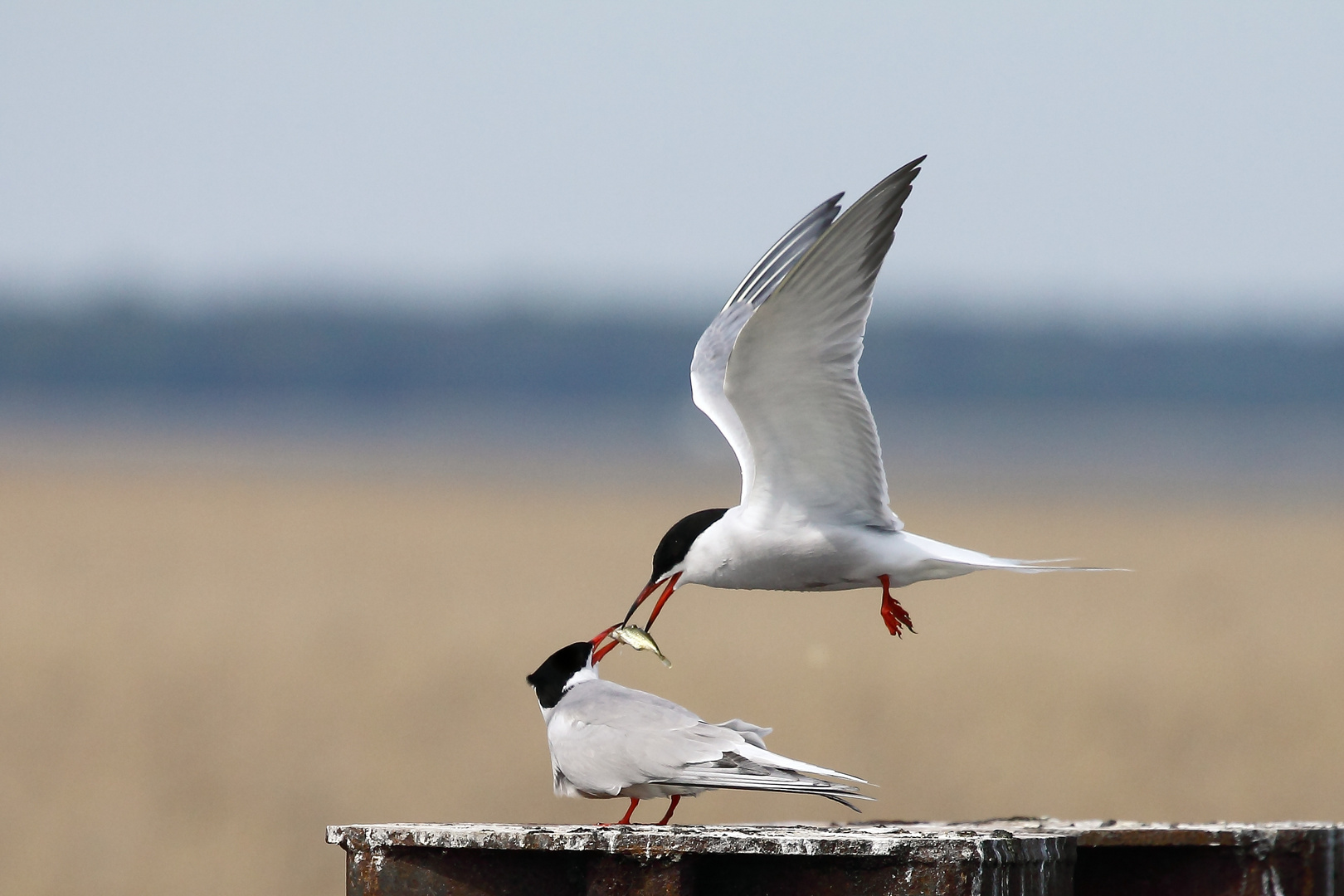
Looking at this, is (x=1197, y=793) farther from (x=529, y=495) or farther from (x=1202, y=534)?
(x=529, y=495)

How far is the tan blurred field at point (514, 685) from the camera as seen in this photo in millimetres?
13680

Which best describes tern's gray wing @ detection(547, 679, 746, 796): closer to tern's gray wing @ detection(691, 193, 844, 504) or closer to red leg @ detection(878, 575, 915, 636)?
red leg @ detection(878, 575, 915, 636)

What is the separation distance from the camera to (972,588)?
29156 millimetres

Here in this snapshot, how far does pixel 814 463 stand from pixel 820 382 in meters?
0.31

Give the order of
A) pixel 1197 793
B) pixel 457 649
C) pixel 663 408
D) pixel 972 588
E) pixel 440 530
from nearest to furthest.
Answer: pixel 1197 793 < pixel 457 649 < pixel 972 588 < pixel 440 530 < pixel 663 408

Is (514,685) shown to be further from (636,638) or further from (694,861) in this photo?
(694,861)

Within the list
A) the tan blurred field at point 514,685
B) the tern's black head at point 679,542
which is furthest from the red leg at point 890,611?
the tan blurred field at point 514,685

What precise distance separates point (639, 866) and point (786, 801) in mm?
7689

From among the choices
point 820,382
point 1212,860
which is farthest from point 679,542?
point 1212,860

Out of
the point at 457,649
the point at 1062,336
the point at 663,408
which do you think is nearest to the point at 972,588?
the point at 457,649

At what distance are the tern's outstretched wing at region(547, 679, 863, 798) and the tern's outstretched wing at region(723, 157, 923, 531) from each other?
4.43 feet

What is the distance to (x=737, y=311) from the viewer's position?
7250 mm

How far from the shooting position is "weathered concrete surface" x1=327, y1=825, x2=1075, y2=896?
3281mm

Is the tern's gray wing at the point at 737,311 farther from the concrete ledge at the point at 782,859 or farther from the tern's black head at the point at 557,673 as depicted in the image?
the concrete ledge at the point at 782,859
